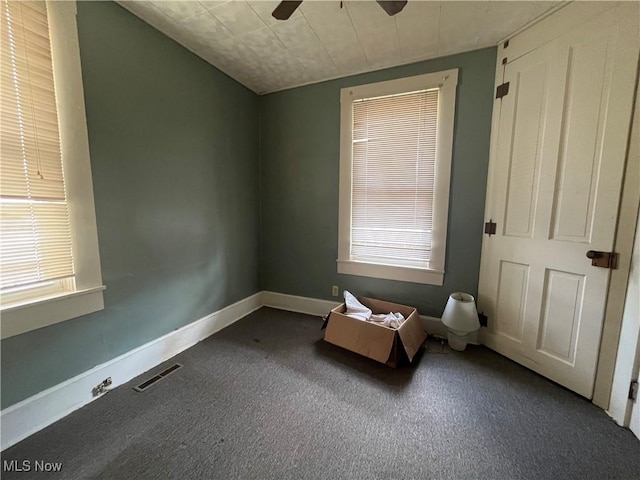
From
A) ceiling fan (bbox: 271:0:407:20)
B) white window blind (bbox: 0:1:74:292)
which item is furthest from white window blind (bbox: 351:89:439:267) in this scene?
white window blind (bbox: 0:1:74:292)

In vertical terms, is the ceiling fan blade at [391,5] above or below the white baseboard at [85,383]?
above

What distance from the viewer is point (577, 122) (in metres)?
1.61

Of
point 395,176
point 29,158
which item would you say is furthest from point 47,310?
point 395,176

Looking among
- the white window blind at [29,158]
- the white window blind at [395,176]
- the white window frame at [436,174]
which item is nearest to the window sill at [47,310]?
the white window blind at [29,158]

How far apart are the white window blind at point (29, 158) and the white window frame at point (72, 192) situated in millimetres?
36

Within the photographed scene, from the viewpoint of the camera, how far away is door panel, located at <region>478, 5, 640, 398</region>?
4.83ft

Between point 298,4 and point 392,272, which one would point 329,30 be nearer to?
point 298,4

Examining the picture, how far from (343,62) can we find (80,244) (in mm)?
2474

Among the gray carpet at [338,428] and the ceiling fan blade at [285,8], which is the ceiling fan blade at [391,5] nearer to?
the ceiling fan blade at [285,8]

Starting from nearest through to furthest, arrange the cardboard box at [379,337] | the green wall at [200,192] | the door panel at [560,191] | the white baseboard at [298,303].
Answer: the door panel at [560,191], the green wall at [200,192], the cardboard box at [379,337], the white baseboard at [298,303]

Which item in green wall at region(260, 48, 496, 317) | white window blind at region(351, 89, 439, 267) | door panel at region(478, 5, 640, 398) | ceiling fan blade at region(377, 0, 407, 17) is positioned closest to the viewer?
ceiling fan blade at region(377, 0, 407, 17)

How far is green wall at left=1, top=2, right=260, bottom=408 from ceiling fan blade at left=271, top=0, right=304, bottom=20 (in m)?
1.22

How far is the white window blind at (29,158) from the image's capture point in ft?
4.15

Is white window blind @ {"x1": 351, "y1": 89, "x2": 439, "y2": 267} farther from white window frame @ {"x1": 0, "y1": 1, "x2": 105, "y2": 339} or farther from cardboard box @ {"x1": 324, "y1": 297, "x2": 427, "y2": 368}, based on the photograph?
white window frame @ {"x1": 0, "y1": 1, "x2": 105, "y2": 339}
